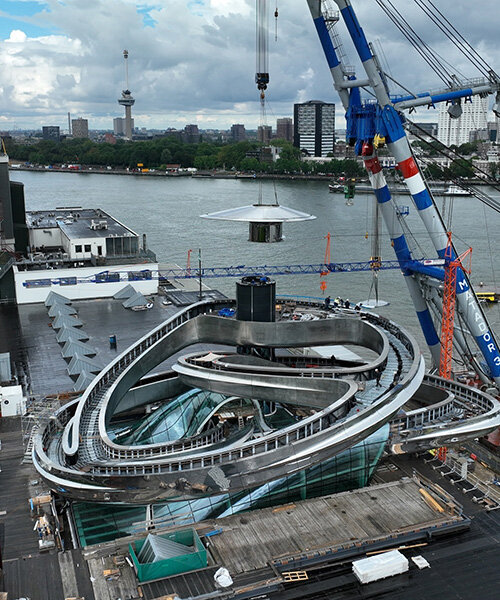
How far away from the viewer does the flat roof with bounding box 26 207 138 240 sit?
47.3m

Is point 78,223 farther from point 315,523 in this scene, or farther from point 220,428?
point 315,523

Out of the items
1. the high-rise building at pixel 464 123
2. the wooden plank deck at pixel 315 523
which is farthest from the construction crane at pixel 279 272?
the high-rise building at pixel 464 123

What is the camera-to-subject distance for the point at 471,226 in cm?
7556

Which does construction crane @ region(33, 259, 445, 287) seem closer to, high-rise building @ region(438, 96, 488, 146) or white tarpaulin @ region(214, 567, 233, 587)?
white tarpaulin @ region(214, 567, 233, 587)

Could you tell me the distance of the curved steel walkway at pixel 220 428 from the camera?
1725cm

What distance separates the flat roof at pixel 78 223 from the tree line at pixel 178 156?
79239 millimetres

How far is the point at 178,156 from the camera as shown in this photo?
160125mm

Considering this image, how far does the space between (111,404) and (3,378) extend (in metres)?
9.22

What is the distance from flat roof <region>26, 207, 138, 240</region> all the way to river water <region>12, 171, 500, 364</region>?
7962 millimetres

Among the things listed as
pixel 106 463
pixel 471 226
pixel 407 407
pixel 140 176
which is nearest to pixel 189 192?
pixel 140 176

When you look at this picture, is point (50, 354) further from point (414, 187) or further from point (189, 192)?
point (189, 192)

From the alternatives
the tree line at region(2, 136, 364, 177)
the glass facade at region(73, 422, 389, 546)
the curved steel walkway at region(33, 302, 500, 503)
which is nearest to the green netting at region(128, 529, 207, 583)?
the curved steel walkway at region(33, 302, 500, 503)

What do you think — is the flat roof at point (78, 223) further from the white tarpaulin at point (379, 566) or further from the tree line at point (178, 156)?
the tree line at point (178, 156)

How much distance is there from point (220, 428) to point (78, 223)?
113 feet
